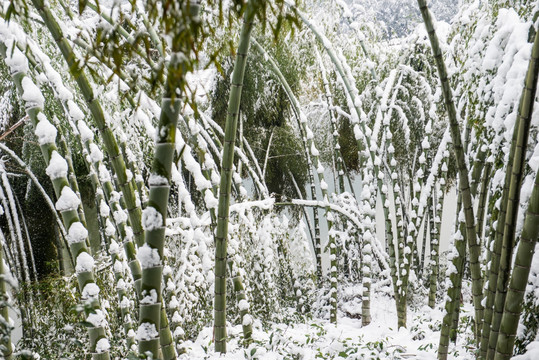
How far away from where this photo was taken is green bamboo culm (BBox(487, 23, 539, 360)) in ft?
4.07

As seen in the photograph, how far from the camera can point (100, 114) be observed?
4.57 feet

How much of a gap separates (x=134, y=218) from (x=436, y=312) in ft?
9.38

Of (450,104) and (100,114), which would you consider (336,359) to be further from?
(100,114)

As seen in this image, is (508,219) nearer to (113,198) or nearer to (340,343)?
(340,343)

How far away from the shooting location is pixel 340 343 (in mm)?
→ 2455

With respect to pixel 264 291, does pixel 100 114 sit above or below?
above

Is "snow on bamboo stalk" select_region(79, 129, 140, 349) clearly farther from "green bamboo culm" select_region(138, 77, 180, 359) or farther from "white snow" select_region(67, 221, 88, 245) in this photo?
"green bamboo culm" select_region(138, 77, 180, 359)

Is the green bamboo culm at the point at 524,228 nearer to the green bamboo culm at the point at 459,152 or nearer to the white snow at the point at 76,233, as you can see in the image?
the green bamboo culm at the point at 459,152

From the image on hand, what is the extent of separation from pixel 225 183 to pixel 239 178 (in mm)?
1479

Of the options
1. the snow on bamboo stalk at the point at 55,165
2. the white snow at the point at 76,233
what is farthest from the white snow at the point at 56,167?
the white snow at the point at 76,233

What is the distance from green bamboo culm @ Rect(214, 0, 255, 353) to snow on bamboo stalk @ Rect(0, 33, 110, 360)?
0.50 metres

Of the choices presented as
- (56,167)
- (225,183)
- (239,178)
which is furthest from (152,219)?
(239,178)

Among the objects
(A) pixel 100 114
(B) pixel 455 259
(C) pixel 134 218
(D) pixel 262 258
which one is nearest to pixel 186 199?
(C) pixel 134 218

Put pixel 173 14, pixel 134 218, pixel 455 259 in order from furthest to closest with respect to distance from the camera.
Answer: pixel 455 259, pixel 134 218, pixel 173 14
